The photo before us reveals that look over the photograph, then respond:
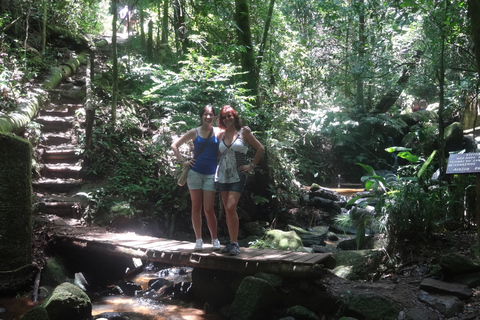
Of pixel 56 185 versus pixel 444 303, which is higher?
pixel 56 185

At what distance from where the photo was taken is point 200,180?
5.13 metres

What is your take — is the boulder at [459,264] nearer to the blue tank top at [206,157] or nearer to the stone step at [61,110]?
the blue tank top at [206,157]

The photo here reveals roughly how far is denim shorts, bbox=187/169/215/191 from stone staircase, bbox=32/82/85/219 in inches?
142

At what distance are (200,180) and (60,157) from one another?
5546mm

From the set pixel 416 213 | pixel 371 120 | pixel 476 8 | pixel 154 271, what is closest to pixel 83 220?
pixel 154 271

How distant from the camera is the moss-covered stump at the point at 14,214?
16.5ft

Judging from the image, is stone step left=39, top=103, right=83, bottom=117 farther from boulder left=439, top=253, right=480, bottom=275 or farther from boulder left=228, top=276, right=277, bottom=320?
boulder left=439, top=253, right=480, bottom=275

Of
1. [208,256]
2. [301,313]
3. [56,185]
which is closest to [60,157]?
[56,185]

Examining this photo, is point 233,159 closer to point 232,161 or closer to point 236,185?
point 232,161

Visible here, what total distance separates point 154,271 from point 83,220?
1723mm

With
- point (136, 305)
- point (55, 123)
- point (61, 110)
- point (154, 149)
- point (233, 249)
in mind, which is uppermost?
point (61, 110)

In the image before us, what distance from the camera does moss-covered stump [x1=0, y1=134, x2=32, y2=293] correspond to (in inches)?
198

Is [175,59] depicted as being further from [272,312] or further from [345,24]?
[272,312]

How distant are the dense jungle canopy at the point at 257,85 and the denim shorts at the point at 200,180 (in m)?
2.57
